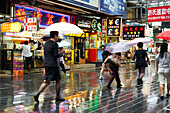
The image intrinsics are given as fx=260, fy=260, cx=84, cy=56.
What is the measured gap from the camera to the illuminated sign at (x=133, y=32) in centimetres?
2405

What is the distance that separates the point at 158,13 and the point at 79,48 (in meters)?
8.92

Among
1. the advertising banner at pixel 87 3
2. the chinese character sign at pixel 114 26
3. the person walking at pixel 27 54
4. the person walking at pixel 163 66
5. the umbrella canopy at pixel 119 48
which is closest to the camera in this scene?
the person walking at pixel 163 66

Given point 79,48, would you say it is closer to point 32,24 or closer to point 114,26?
point 114,26

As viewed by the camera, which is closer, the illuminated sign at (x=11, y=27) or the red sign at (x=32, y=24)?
the illuminated sign at (x=11, y=27)

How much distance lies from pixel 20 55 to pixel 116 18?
11.4 m

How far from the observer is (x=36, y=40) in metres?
18.1

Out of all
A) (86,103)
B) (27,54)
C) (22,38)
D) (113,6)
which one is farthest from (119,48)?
(113,6)

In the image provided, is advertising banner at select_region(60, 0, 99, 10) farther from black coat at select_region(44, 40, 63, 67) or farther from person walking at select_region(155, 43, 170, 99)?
black coat at select_region(44, 40, 63, 67)

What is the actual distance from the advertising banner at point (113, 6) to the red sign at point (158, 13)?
5.94m

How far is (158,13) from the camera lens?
1642cm

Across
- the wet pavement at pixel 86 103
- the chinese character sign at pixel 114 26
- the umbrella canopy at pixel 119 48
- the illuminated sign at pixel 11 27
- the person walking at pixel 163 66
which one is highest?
the chinese character sign at pixel 114 26

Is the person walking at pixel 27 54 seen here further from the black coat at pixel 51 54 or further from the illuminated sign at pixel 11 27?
the black coat at pixel 51 54

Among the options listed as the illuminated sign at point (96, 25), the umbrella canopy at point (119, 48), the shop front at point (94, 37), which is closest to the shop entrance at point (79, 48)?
the shop front at point (94, 37)

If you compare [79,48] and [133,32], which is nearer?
[79,48]
